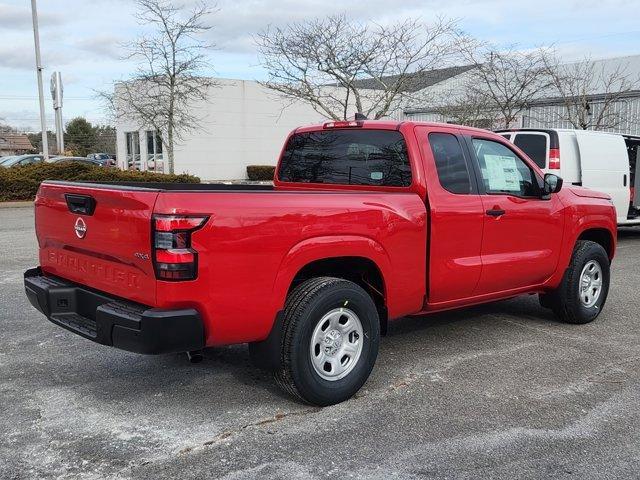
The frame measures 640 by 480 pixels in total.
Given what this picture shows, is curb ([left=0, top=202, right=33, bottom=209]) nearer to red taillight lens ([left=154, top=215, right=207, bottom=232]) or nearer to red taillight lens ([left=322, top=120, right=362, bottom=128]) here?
red taillight lens ([left=322, top=120, right=362, bottom=128])

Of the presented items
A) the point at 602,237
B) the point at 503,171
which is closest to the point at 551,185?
the point at 503,171

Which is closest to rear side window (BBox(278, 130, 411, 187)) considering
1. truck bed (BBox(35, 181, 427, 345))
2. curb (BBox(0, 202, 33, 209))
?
truck bed (BBox(35, 181, 427, 345))

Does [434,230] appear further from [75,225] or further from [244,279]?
[75,225]

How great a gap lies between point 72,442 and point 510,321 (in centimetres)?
434

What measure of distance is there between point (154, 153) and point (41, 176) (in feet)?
44.1

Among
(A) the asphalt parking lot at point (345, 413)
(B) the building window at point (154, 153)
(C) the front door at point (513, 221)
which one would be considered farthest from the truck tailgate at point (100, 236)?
(B) the building window at point (154, 153)

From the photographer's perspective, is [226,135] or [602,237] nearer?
[602,237]

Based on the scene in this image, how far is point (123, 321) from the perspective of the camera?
3.46 m

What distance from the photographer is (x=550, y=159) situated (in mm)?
10172

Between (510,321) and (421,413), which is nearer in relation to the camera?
(421,413)

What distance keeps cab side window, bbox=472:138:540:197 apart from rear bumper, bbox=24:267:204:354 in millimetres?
2835

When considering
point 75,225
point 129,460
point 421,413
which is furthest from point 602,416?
point 75,225

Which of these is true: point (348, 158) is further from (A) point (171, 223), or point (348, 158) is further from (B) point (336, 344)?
(A) point (171, 223)

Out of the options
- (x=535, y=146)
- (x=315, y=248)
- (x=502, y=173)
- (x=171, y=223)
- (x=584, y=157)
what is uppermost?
(x=535, y=146)
